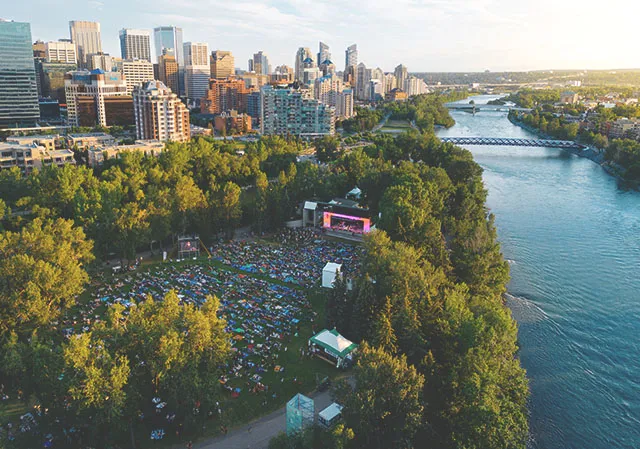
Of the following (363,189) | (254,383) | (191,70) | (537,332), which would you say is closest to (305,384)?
(254,383)

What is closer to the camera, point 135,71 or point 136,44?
point 135,71

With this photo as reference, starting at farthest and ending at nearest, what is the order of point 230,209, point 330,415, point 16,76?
point 16,76 < point 230,209 < point 330,415

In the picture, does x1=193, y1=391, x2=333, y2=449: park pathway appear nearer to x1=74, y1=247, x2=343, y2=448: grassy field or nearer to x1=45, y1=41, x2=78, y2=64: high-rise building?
x1=74, y1=247, x2=343, y2=448: grassy field

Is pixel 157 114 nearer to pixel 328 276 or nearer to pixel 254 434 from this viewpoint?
pixel 328 276

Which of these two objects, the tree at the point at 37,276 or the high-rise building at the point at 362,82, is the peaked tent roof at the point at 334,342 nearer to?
the tree at the point at 37,276

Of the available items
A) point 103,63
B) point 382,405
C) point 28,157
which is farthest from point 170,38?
point 382,405

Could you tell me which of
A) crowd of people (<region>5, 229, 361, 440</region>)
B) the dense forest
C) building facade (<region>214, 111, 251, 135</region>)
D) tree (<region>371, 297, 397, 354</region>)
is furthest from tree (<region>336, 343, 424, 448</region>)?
building facade (<region>214, 111, 251, 135</region>)

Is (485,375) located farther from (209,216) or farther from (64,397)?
(209,216)

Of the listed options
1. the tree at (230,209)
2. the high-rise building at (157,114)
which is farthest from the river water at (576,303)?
the high-rise building at (157,114)
